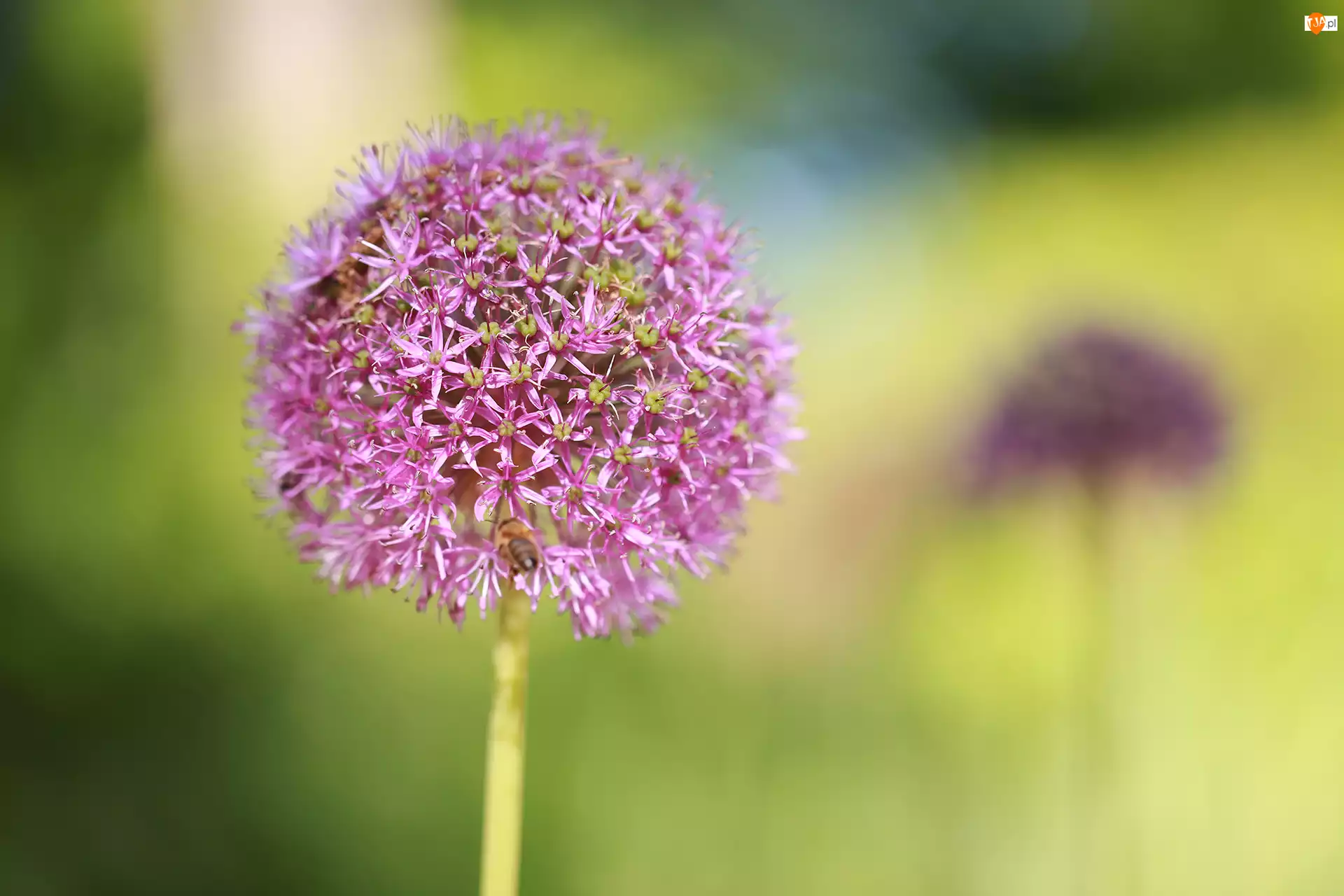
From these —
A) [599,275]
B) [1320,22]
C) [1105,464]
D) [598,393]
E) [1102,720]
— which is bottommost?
[1102,720]

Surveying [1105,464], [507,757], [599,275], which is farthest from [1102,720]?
[599,275]

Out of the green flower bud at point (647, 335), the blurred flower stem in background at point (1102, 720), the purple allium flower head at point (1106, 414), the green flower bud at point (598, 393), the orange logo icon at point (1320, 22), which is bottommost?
the blurred flower stem in background at point (1102, 720)

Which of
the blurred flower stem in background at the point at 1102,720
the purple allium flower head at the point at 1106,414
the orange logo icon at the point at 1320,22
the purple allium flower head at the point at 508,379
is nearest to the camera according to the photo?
the purple allium flower head at the point at 508,379

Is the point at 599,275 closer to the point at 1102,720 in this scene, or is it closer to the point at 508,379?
the point at 508,379

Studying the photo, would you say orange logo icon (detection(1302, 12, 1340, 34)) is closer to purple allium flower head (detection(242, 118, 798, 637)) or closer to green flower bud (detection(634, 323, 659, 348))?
purple allium flower head (detection(242, 118, 798, 637))

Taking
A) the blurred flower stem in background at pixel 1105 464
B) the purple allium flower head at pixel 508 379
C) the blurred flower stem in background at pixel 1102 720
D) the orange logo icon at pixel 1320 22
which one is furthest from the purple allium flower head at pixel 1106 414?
the orange logo icon at pixel 1320 22

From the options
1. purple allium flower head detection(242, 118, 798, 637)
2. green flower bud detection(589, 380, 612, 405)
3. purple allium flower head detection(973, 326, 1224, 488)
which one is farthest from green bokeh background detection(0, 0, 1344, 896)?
green flower bud detection(589, 380, 612, 405)

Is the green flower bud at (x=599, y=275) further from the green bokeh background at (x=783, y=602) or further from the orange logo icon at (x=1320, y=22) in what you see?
the orange logo icon at (x=1320, y=22)
